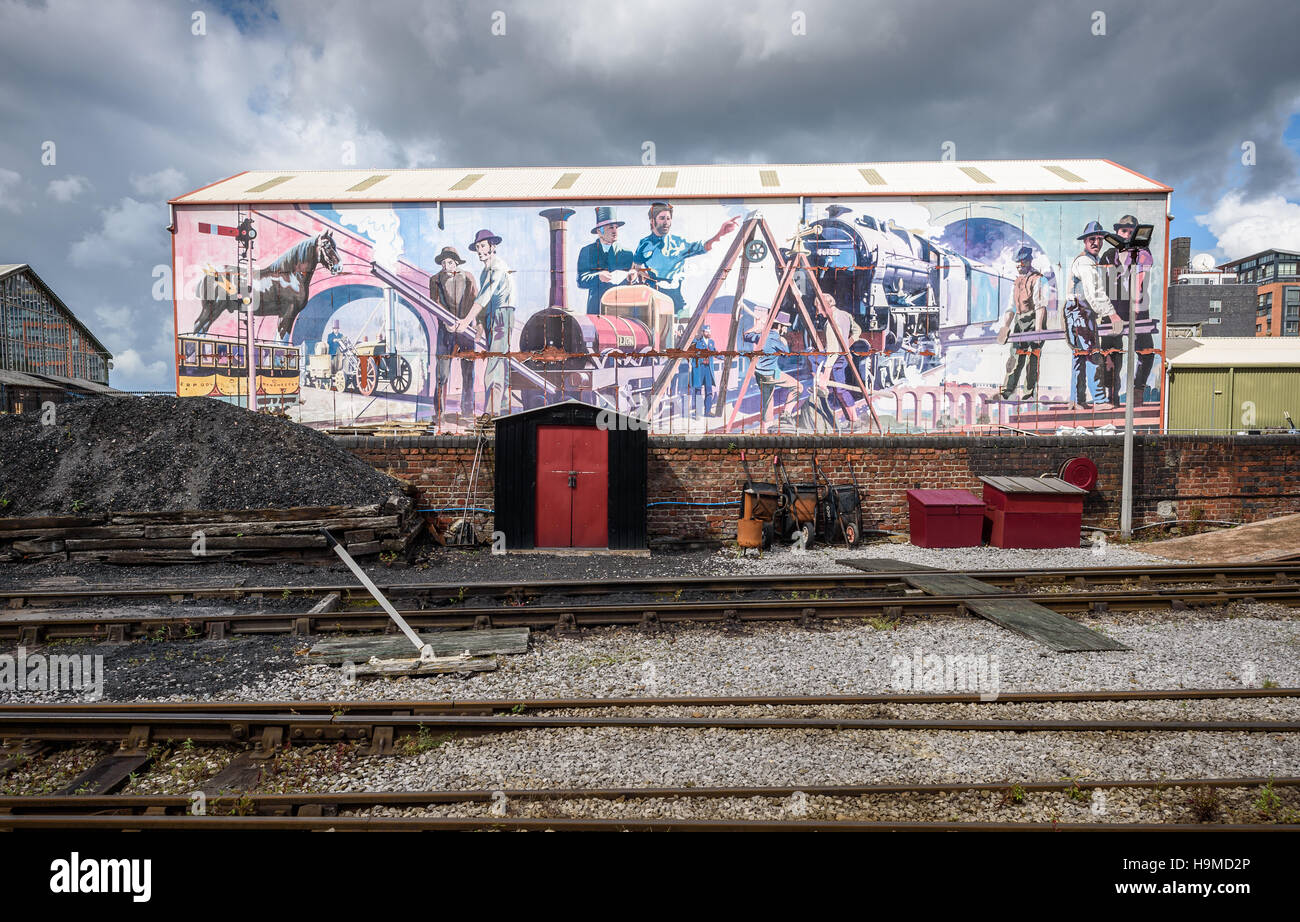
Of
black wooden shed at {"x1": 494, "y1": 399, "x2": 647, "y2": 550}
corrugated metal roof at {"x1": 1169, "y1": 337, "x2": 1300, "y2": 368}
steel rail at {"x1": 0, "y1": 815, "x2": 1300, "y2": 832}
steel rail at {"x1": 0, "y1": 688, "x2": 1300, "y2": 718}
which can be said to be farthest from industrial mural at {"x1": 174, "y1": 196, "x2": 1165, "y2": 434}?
steel rail at {"x1": 0, "y1": 815, "x2": 1300, "y2": 832}

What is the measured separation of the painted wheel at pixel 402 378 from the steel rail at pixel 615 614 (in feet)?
35.5

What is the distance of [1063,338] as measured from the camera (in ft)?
59.9

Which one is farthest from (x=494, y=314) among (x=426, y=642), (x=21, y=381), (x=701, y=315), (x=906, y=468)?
(x=21, y=381)

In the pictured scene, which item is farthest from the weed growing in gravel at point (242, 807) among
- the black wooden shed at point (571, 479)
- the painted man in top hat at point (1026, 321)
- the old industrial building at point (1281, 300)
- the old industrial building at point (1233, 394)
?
the old industrial building at point (1281, 300)

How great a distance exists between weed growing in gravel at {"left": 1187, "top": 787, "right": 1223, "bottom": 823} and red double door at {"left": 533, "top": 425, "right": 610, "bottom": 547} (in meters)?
9.72

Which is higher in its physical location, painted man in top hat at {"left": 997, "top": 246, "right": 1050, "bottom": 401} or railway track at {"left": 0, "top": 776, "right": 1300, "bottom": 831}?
painted man in top hat at {"left": 997, "top": 246, "right": 1050, "bottom": 401}

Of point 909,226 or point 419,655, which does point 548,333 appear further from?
point 419,655

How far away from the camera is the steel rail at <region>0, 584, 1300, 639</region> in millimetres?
7801

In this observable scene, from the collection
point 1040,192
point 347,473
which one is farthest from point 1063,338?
point 347,473

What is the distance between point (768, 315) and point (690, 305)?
7.08 ft

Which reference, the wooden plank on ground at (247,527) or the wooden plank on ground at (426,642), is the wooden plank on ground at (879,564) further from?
the wooden plank on ground at (247,527)

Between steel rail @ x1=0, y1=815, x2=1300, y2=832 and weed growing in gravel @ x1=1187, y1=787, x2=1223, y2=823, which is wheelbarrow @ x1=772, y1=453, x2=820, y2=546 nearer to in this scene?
weed growing in gravel @ x1=1187, y1=787, x2=1223, y2=823

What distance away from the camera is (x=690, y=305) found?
18.5 meters

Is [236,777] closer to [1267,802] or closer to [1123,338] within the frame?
[1267,802]
